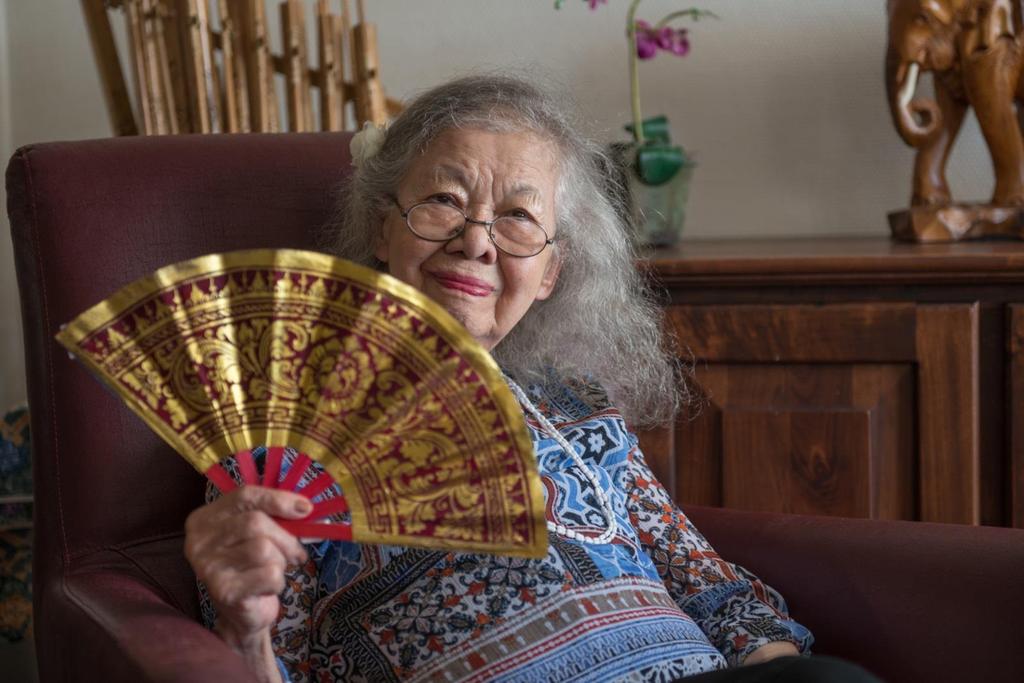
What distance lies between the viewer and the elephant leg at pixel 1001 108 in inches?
68.8

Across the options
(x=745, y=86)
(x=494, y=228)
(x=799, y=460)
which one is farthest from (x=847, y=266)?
(x=745, y=86)

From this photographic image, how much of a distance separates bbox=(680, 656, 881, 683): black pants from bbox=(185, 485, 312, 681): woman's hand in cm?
38

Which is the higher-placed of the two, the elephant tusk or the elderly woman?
the elephant tusk

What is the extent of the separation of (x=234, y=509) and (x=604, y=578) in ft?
1.48

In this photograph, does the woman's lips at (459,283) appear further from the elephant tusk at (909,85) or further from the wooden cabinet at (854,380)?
the elephant tusk at (909,85)

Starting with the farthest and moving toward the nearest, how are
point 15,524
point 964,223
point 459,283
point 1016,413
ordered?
point 15,524 → point 964,223 → point 1016,413 → point 459,283

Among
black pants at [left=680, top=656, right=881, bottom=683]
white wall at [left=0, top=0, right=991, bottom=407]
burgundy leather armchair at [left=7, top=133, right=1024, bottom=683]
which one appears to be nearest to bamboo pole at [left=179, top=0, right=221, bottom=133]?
white wall at [left=0, top=0, right=991, bottom=407]

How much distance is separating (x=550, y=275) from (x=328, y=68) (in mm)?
820

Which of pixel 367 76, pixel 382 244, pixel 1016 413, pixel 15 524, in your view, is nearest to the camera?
pixel 382 244

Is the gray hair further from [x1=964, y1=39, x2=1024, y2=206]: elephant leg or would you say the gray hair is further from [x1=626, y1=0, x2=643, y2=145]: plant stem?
[x1=964, y1=39, x2=1024, y2=206]: elephant leg

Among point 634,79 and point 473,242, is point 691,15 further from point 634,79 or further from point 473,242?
point 473,242

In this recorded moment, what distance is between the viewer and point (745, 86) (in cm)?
214

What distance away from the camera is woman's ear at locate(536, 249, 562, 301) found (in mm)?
1377

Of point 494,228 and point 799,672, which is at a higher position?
point 494,228
